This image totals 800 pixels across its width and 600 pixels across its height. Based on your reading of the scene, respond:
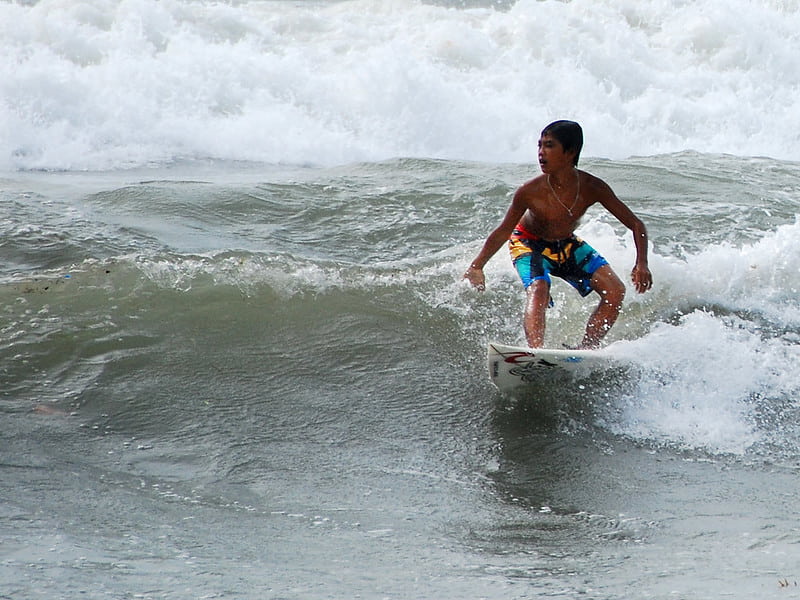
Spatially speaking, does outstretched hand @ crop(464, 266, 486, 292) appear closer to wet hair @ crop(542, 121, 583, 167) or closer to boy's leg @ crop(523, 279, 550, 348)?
boy's leg @ crop(523, 279, 550, 348)

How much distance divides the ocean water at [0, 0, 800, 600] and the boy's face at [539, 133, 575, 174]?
3.50 ft

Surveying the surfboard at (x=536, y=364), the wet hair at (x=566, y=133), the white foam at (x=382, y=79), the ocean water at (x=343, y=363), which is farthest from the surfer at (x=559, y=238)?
the white foam at (x=382, y=79)

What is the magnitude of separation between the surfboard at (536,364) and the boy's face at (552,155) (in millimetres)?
999

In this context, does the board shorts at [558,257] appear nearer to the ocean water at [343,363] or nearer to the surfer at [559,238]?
the surfer at [559,238]

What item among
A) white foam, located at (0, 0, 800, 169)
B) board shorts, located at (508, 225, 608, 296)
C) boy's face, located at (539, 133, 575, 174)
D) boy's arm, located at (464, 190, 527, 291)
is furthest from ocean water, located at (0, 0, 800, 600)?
boy's face, located at (539, 133, 575, 174)

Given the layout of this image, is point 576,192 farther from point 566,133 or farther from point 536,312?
point 536,312

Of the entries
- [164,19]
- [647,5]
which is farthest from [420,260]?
[647,5]

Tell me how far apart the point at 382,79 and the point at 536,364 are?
32.2ft

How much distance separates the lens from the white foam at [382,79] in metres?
12.7

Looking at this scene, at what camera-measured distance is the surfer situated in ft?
18.6

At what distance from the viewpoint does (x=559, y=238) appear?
5.97 m

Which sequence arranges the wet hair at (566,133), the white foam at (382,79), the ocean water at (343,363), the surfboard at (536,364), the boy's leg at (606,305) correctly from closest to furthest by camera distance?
the ocean water at (343,363)
the surfboard at (536,364)
the wet hair at (566,133)
the boy's leg at (606,305)
the white foam at (382,79)

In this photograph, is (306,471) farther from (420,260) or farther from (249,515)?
(420,260)

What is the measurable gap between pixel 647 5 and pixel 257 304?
14203mm
